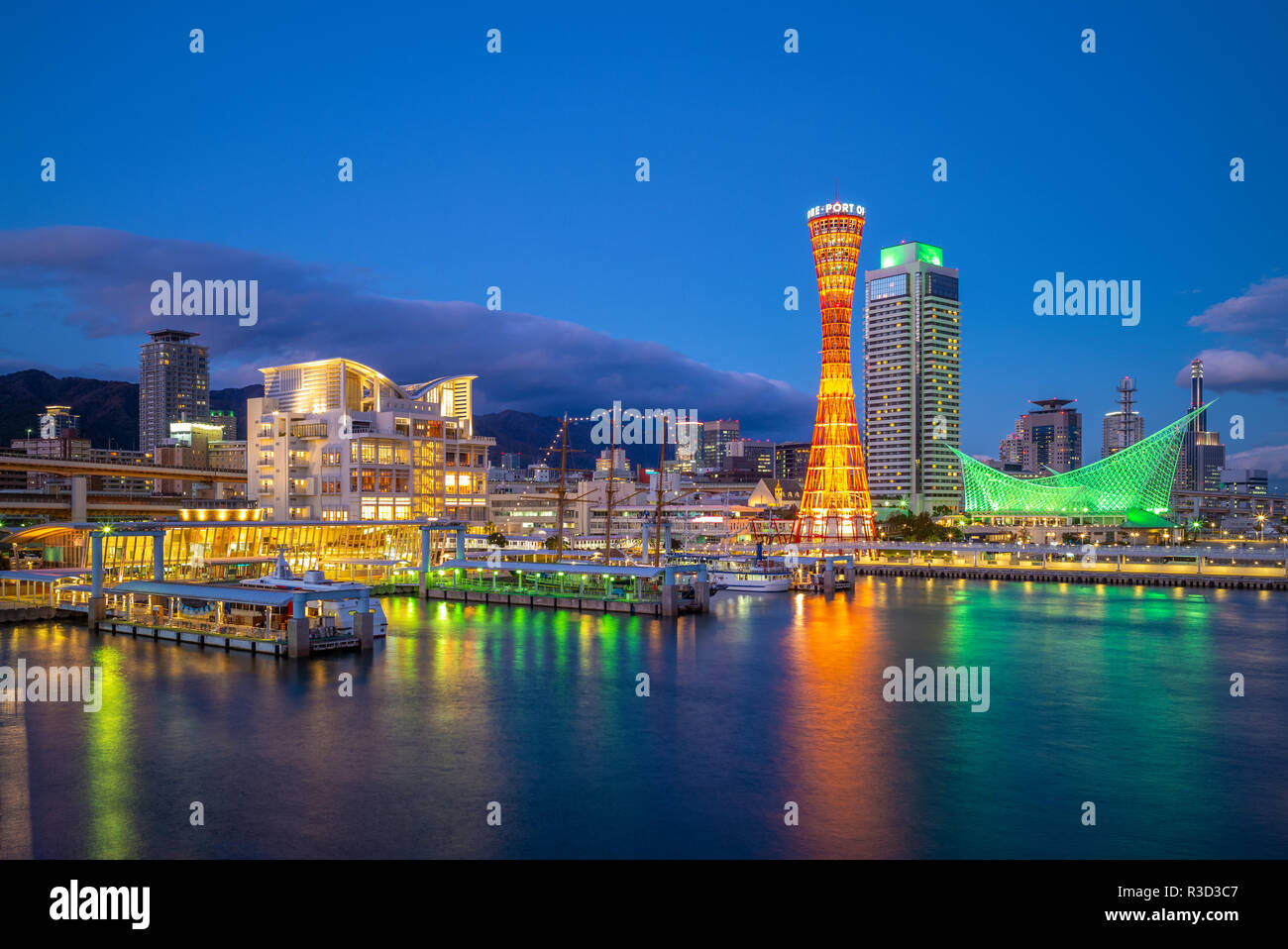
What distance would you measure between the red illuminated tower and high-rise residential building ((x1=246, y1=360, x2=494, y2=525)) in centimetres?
2779

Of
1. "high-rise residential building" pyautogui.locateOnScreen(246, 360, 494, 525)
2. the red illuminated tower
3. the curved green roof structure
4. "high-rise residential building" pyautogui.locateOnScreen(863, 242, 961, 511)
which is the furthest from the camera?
"high-rise residential building" pyautogui.locateOnScreen(863, 242, 961, 511)

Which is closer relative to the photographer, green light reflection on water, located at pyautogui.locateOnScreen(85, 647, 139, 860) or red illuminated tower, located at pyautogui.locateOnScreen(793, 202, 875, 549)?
green light reflection on water, located at pyautogui.locateOnScreen(85, 647, 139, 860)

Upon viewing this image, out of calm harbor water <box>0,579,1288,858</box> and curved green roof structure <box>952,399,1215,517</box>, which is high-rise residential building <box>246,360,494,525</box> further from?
curved green roof structure <box>952,399,1215,517</box>

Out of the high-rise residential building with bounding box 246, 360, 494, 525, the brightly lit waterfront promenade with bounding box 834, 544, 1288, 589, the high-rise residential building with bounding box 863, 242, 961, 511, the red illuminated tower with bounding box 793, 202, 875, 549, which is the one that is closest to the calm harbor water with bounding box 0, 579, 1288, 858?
the brightly lit waterfront promenade with bounding box 834, 544, 1288, 589

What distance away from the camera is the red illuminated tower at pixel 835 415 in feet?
237

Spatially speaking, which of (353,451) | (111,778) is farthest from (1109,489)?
Answer: (111,778)

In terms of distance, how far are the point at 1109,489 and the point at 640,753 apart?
105 metres

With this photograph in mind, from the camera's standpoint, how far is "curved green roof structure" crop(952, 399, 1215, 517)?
10494 cm

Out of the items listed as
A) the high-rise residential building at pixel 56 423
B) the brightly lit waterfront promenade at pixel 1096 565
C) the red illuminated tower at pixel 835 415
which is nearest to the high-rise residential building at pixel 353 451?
the red illuminated tower at pixel 835 415

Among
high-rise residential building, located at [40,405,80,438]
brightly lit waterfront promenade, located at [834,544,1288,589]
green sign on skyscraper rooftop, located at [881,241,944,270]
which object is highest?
green sign on skyscraper rooftop, located at [881,241,944,270]

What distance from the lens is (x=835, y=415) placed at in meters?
75.7

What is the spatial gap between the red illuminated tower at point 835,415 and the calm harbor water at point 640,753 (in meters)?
44.0
